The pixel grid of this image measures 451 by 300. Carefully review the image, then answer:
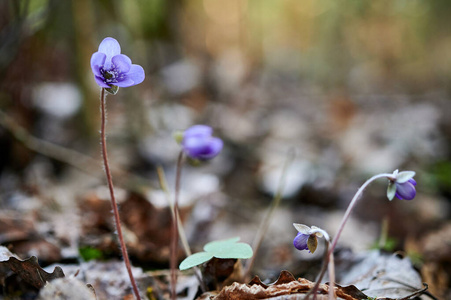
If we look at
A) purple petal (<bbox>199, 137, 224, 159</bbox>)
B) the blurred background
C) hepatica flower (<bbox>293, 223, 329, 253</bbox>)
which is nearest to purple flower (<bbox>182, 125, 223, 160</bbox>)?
purple petal (<bbox>199, 137, 224, 159</bbox>)

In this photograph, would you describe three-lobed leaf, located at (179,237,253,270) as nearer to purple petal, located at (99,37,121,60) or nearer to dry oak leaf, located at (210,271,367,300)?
dry oak leaf, located at (210,271,367,300)

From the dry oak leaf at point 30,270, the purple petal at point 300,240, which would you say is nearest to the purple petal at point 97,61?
the dry oak leaf at point 30,270

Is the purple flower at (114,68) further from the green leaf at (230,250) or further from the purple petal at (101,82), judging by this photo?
the green leaf at (230,250)

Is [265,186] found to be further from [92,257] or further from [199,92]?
[199,92]

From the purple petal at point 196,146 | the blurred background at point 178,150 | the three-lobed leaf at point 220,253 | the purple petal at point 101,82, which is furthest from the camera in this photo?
the blurred background at point 178,150

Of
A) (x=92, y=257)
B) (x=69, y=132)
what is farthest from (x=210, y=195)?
(x=69, y=132)
